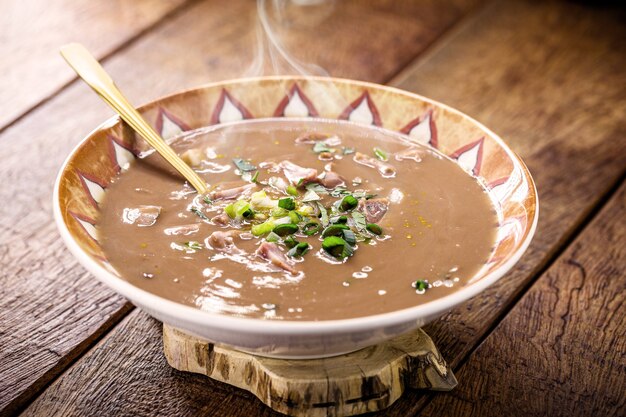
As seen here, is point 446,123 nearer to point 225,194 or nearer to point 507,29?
point 225,194

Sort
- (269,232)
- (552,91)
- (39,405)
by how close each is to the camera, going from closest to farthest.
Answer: (39,405)
(269,232)
(552,91)

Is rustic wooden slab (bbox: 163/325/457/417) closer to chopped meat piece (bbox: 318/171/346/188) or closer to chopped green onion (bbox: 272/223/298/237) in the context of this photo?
chopped green onion (bbox: 272/223/298/237)

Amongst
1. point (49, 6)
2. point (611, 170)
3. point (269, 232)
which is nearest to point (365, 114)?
point (269, 232)

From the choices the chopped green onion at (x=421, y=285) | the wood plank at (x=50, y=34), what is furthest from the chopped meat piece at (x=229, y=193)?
the wood plank at (x=50, y=34)

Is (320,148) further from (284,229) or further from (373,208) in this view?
Result: (284,229)

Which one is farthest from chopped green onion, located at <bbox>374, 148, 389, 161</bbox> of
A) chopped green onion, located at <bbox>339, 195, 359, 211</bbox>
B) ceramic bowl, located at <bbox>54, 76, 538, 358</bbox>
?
chopped green onion, located at <bbox>339, 195, 359, 211</bbox>

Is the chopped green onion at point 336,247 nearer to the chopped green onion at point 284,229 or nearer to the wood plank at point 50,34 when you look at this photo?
the chopped green onion at point 284,229

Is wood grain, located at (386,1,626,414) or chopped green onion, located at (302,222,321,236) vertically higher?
chopped green onion, located at (302,222,321,236)

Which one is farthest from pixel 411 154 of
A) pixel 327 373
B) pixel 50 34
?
pixel 50 34
